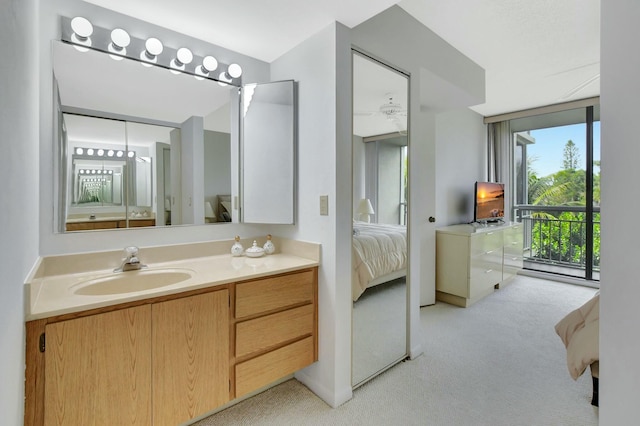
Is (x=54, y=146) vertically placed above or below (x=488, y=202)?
above

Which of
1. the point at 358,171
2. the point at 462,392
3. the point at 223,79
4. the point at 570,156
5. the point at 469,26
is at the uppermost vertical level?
the point at 469,26

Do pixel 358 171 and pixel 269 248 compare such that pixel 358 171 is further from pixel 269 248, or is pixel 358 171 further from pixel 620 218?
pixel 620 218

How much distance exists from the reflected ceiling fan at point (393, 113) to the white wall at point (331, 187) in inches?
15.6

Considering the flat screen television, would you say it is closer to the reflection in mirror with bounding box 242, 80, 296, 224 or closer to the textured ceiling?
the textured ceiling

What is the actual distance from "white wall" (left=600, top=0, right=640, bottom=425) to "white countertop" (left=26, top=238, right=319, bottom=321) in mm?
1361

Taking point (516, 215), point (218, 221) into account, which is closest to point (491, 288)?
point (516, 215)

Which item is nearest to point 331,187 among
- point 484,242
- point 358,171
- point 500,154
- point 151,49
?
point 358,171

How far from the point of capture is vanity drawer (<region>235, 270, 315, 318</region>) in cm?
155

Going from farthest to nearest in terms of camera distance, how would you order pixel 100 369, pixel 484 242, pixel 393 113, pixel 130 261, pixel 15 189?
pixel 484 242 → pixel 393 113 → pixel 130 261 → pixel 100 369 → pixel 15 189

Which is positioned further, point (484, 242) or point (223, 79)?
point (484, 242)

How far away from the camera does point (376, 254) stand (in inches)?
82.2

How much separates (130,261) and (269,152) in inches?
43.1

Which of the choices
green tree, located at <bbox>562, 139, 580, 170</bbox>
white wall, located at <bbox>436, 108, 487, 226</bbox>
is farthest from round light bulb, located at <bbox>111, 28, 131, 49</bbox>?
green tree, located at <bbox>562, 139, 580, 170</bbox>

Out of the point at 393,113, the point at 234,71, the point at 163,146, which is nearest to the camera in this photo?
the point at 163,146
